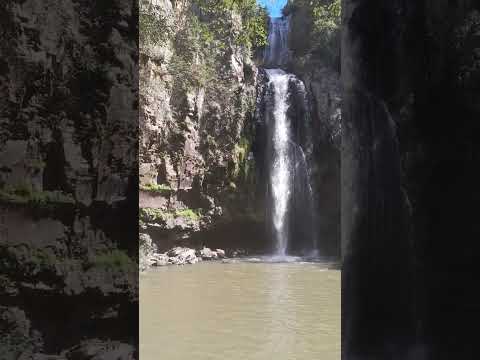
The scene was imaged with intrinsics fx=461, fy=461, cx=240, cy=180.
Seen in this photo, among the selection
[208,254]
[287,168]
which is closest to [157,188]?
[208,254]

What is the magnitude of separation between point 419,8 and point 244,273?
47.8 feet

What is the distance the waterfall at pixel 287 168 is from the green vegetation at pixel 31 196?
69.6 feet

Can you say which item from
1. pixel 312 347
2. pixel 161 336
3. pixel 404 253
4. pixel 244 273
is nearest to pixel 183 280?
pixel 244 273

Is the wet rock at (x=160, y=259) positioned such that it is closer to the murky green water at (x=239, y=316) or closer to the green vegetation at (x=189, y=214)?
the green vegetation at (x=189, y=214)

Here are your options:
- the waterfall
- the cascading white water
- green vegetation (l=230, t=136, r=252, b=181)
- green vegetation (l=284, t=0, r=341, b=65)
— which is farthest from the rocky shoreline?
green vegetation (l=284, t=0, r=341, b=65)

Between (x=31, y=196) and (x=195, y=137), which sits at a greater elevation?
(x=195, y=137)

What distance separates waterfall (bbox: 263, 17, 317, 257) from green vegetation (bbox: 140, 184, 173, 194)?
5.16 meters

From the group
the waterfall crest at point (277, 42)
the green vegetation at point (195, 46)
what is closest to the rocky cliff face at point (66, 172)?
the green vegetation at point (195, 46)

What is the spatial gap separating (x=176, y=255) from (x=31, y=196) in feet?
60.9

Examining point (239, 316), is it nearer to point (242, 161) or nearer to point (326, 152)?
point (242, 161)

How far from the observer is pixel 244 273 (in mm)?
15688

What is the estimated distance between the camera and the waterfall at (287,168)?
871 inches

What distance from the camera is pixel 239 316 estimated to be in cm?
927

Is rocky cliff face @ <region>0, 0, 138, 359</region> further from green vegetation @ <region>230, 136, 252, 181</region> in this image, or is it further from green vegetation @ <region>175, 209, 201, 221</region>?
green vegetation @ <region>230, 136, 252, 181</region>
